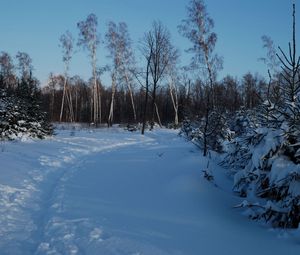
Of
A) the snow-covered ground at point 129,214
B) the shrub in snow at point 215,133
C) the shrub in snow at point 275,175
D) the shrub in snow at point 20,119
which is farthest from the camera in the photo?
the shrub in snow at point 20,119

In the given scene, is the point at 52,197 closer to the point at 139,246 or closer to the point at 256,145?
the point at 139,246

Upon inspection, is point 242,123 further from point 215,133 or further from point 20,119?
point 20,119

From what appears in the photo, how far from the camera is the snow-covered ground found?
528 cm

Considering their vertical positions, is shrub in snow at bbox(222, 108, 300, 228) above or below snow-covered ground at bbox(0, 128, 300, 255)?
above

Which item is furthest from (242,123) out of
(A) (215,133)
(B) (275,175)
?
(B) (275,175)

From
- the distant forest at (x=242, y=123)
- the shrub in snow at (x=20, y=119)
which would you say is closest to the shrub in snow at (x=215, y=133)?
the distant forest at (x=242, y=123)

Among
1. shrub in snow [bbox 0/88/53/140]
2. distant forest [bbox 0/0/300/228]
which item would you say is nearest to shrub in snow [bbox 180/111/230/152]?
distant forest [bbox 0/0/300/228]

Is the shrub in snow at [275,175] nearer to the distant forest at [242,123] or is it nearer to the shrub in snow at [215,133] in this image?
the distant forest at [242,123]

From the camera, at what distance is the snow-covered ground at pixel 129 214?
17.3 feet

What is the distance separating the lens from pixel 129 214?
22.4 feet

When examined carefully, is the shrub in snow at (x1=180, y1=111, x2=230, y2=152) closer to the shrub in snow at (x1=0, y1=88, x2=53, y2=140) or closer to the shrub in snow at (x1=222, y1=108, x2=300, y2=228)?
the shrub in snow at (x1=222, y1=108, x2=300, y2=228)

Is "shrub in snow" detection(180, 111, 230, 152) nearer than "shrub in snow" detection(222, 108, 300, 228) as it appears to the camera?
No

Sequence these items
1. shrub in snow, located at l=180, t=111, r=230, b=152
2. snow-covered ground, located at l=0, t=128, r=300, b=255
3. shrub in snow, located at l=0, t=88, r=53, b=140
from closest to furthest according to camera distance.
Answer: snow-covered ground, located at l=0, t=128, r=300, b=255 → shrub in snow, located at l=180, t=111, r=230, b=152 → shrub in snow, located at l=0, t=88, r=53, b=140

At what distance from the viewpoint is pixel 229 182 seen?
914 centimetres
